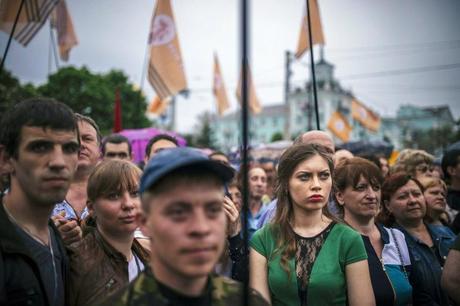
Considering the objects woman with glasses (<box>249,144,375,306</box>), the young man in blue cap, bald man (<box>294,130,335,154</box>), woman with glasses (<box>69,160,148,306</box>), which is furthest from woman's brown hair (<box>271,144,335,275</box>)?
the young man in blue cap

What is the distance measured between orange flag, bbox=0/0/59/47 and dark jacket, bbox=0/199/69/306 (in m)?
2.84

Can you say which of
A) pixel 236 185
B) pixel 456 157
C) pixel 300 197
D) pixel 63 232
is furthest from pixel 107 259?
pixel 456 157

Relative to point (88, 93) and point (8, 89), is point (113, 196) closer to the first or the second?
point (8, 89)

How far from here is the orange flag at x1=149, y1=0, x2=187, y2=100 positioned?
26.7 ft

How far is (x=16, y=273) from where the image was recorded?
181 cm

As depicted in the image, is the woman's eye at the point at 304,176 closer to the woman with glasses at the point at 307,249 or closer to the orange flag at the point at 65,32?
the woman with glasses at the point at 307,249

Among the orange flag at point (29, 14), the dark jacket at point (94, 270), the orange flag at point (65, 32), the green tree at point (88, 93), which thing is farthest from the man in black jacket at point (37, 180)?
the green tree at point (88, 93)

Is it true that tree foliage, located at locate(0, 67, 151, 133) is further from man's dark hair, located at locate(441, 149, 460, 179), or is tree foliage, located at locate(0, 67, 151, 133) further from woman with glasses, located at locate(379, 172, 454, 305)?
woman with glasses, located at locate(379, 172, 454, 305)

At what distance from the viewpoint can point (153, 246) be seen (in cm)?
162

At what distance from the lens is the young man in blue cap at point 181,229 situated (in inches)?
60.7

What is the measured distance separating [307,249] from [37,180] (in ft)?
4.86

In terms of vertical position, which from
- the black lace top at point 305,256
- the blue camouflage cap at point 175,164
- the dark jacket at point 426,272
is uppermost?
the blue camouflage cap at point 175,164

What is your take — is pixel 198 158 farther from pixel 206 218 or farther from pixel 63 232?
pixel 63 232

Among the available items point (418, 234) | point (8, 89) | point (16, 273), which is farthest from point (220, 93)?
point (16, 273)
